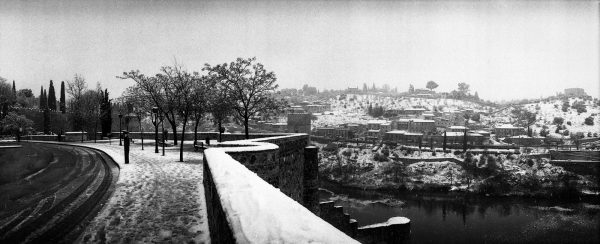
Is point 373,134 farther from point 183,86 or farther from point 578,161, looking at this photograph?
point 183,86

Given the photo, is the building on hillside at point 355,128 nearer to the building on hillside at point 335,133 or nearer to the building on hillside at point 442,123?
the building on hillside at point 335,133

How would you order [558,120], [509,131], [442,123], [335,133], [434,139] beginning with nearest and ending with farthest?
[434,139] → [335,133] → [509,131] → [558,120] → [442,123]

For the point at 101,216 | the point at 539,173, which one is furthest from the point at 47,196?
the point at 539,173

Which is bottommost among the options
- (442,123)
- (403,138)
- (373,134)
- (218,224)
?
(403,138)

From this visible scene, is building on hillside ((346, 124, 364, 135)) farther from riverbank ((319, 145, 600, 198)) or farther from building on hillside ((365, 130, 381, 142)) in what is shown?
riverbank ((319, 145, 600, 198))

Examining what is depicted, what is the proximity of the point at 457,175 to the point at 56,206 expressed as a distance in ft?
239

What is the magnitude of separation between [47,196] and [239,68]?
58.5 ft

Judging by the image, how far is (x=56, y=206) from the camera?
7.66 m

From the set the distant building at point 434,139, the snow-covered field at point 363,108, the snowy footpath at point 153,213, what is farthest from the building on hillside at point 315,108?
the snowy footpath at point 153,213

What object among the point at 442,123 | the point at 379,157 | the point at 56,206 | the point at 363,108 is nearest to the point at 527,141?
the point at 442,123

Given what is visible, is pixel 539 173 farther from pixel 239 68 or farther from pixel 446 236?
pixel 239 68

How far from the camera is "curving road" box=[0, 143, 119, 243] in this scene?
5.73 meters

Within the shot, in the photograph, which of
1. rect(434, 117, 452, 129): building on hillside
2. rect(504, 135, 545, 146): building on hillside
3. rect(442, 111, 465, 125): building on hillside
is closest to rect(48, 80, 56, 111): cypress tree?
rect(504, 135, 545, 146): building on hillside

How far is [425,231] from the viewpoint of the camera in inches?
1666
